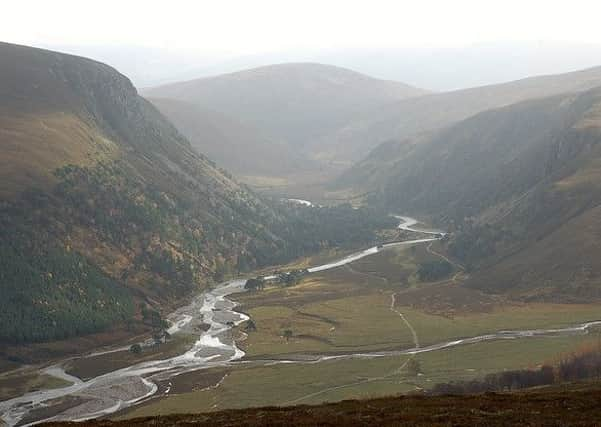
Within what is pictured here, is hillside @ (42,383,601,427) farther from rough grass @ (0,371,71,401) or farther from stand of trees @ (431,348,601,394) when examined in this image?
rough grass @ (0,371,71,401)

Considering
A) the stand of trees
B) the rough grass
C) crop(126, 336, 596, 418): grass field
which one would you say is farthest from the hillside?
the rough grass

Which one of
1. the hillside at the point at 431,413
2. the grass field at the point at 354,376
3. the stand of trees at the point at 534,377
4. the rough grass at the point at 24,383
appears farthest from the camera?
the rough grass at the point at 24,383

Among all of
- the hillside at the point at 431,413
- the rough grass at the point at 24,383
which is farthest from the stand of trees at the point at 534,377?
the rough grass at the point at 24,383

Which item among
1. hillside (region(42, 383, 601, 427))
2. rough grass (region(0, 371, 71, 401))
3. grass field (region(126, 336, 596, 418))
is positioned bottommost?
grass field (region(126, 336, 596, 418))

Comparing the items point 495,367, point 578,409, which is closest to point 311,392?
point 495,367

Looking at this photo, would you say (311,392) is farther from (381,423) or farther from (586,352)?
(381,423)

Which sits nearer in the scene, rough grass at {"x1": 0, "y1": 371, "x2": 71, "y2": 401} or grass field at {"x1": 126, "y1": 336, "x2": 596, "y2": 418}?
grass field at {"x1": 126, "y1": 336, "x2": 596, "y2": 418}

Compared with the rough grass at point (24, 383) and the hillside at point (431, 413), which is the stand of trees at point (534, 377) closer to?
the hillside at point (431, 413)

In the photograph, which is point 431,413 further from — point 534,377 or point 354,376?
point 354,376
